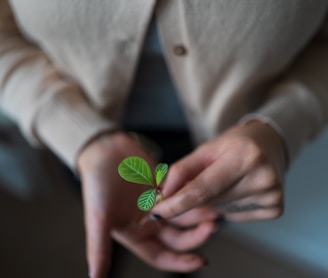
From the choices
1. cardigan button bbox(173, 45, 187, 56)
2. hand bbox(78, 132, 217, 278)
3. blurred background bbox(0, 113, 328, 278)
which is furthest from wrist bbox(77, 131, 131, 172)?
blurred background bbox(0, 113, 328, 278)

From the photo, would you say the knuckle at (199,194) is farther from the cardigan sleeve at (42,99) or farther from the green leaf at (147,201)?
the cardigan sleeve at (42,99)

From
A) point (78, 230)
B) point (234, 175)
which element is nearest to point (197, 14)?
point (234, 175)

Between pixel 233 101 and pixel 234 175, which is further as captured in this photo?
pixel 233 101

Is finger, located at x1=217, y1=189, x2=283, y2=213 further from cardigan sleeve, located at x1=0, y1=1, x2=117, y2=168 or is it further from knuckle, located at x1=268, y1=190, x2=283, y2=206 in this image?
cardigan sleeve, located at x1=0, y1=1, x2=117, y2=168

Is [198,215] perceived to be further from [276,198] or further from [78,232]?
[78,232]

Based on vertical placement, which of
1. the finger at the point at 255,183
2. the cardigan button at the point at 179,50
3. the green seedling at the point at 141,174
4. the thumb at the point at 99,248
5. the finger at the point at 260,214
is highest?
the green seedling at the point at 141,174

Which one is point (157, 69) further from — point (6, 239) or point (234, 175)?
point (6, 239)

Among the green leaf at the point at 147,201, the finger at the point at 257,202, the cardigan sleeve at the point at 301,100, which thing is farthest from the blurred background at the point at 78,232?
the green leaf at the point at 147,201
